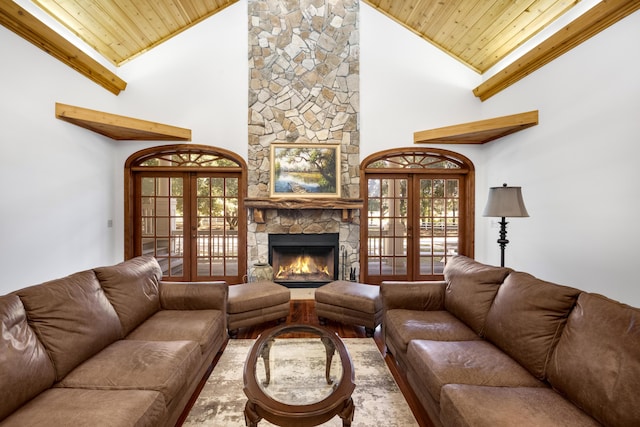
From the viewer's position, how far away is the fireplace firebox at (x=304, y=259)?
4.65m

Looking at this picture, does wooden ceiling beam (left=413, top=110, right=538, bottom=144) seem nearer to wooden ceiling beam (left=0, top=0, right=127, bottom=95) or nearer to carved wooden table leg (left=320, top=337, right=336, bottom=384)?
carved wooden table leg (left=320, top=337, right=336, bottom=384)

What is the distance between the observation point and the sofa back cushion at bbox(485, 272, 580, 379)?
1.64 metres

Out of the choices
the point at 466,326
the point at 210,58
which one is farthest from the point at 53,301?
the point at 210,58

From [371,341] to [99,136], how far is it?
4645 millimetres

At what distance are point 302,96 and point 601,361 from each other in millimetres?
4504

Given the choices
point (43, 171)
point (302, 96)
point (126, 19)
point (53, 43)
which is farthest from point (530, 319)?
point (126, 19)

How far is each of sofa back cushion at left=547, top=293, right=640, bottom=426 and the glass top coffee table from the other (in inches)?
42.7

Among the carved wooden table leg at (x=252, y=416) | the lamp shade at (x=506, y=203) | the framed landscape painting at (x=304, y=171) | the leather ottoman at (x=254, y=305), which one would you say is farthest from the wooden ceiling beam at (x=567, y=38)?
the carved wooden table leg at (x=252, y=416)

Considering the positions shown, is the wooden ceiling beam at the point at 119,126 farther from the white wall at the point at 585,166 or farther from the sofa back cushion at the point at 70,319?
the white wall at the point at 585,166

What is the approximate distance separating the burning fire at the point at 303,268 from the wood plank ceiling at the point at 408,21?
4.10 meters

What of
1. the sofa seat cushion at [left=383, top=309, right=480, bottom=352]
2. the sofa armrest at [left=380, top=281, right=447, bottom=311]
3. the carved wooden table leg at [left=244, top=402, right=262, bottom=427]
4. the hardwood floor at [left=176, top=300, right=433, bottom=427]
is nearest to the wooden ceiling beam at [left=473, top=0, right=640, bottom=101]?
the sofa armrest at [left=380, top=281, right=447, bottom=311]

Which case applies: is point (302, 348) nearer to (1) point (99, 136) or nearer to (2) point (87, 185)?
(2) point (87, 185)

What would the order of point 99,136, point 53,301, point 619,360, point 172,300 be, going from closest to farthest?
1. point 619,360
2. point 53,301
3. point 172,300
4. point 99,136

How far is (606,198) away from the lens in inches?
106
